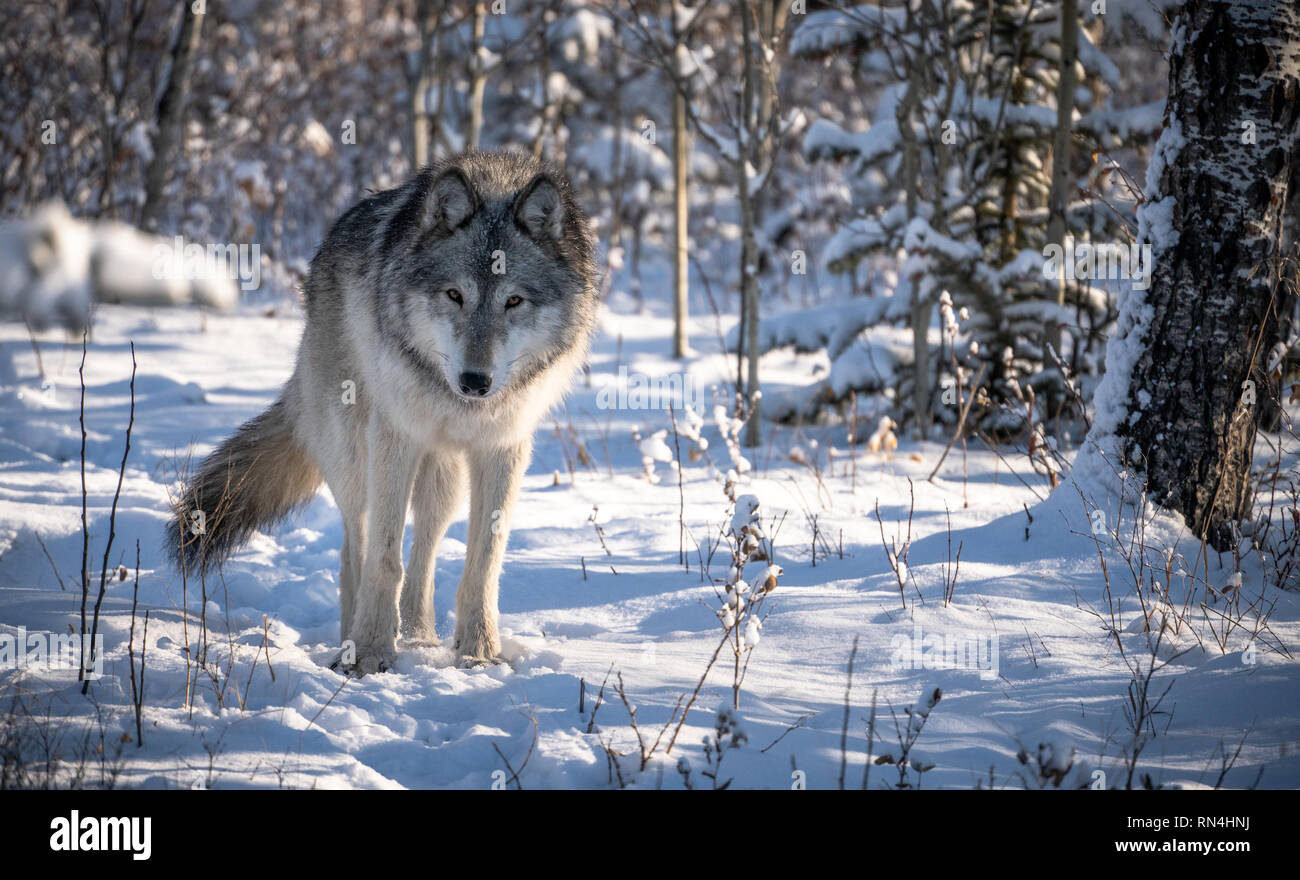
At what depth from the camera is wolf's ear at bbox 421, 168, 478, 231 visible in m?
3.86

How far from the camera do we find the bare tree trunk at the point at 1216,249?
4.25m

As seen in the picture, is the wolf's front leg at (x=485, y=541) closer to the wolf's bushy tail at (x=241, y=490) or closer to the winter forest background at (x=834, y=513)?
the winter forest background at (x=834, y=513)

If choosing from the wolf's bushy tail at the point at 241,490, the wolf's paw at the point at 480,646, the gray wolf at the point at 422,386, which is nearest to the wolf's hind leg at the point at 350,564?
the gray wolf at the point at 422,386

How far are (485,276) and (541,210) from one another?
1.48ft

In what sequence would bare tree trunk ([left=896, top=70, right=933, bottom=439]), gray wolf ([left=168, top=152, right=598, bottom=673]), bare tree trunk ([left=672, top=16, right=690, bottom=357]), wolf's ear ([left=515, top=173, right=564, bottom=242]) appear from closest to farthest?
1. gray wolf ([left=168, top=152, right=598, bottom=673])
2. wolf's ear ([left=515, top=173, right=564, bottom=242])
3. bare tree trunk ([left=896, top=70, right=933, bottom=439])
4. bare tree trunk ([left=672, top=16, right=690, bottom=357])

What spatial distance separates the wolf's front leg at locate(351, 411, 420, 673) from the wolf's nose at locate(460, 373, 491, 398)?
62cm

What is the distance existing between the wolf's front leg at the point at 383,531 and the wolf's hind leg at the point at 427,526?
311 millimetres

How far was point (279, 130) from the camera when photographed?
17562 mm

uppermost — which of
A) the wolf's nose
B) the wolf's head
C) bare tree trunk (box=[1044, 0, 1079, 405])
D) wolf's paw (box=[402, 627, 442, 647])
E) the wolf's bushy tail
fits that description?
bare tree trunk (box=[1044, 0, 1079, 405])

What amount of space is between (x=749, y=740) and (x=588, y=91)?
67.2ft

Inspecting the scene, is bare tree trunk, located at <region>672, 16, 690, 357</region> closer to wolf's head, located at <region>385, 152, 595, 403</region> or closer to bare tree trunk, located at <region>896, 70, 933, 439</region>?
bare tree trunk, located at <region>896, 70, 933, 439</region>

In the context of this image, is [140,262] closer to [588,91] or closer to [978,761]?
[978,761]

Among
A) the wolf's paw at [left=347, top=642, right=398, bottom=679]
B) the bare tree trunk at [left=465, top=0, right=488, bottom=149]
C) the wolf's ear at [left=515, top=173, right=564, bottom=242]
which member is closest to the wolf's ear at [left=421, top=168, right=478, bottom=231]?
the wolf's ear at [left=515, top=173, right=564, bottom=242]

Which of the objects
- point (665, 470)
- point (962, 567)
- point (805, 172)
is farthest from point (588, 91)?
point (962, 567)
